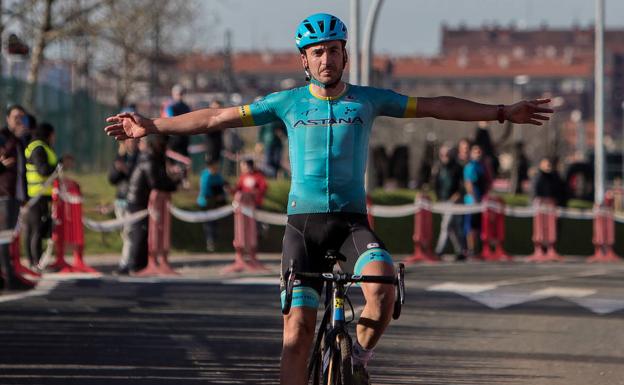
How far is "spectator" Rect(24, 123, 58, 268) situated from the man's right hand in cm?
977

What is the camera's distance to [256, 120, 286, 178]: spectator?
28797mm

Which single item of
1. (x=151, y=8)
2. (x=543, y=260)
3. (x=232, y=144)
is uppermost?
(x=151, y=8)

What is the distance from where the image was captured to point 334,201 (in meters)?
7.62

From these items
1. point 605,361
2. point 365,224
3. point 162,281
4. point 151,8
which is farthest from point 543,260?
point 151,8

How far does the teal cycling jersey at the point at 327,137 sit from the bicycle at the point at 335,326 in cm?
49

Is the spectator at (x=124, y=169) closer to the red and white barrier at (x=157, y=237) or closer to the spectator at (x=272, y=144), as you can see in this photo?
the red and white barrier at (x=157, y=237)

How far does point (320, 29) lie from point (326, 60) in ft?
0.53

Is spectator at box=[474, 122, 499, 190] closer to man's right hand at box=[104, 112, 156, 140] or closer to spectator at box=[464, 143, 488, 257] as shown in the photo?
spectator at box=[464, 143, 488, 257]

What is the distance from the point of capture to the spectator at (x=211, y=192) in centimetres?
2375

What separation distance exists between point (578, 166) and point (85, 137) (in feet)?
49.0

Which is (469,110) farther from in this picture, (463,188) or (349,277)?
(463,188)

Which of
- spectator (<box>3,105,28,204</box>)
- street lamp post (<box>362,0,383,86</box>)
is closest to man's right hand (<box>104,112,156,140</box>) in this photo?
spectator (<box>3,105,28,204</box>)

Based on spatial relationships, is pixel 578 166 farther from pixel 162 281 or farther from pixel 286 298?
pixel 286 298

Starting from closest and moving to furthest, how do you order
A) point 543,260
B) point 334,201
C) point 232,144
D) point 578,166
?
point 334,201, point 543,260, point 232,144, point 578,166
